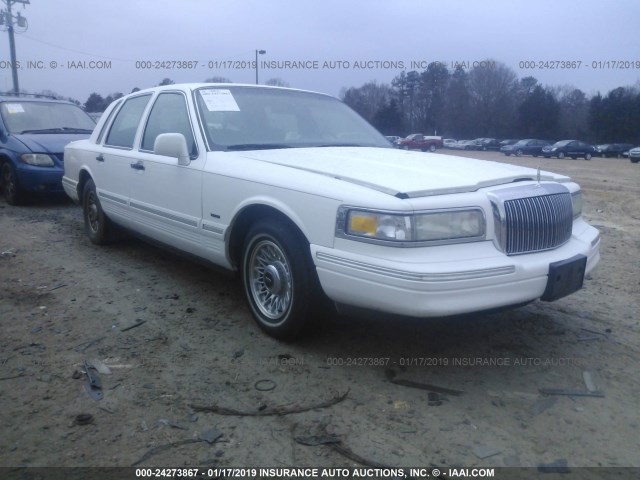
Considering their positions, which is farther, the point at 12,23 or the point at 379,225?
the point at 12,23

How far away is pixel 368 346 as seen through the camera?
3646 millimetres

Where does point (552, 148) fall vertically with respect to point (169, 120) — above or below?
below

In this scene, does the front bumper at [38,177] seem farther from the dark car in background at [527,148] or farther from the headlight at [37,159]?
the dark car in background at [527,148]

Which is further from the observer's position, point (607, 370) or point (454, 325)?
point (454, 325)

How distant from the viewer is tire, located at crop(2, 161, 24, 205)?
8617 millimetres

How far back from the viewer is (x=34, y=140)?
862 centimetres

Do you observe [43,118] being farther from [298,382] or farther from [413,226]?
[413,226]

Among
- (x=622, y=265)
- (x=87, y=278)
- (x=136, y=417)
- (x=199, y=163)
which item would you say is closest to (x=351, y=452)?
(x=136, y=417)

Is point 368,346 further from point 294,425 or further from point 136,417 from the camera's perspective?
point 136,417

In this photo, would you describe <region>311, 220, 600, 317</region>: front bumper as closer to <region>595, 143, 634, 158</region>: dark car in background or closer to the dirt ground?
the dirt ground

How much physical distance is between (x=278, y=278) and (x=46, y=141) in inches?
261

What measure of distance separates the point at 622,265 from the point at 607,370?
2663 millimetres

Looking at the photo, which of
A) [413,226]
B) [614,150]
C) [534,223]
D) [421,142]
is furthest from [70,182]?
[614,150]

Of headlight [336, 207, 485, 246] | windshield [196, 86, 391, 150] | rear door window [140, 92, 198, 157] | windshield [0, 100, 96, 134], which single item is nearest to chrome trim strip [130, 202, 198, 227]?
rear door window [140, 92, 198, 157]
